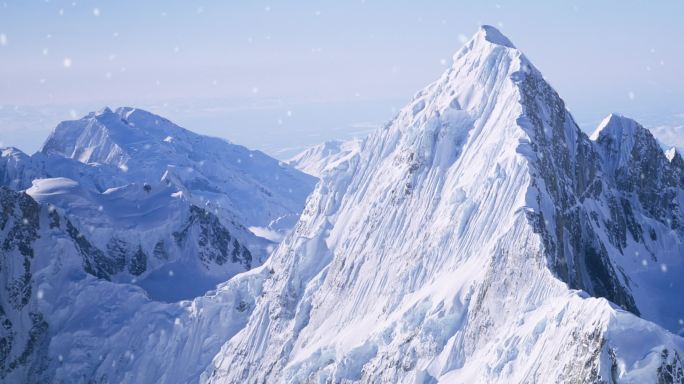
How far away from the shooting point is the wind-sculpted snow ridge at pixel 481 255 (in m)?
47.0

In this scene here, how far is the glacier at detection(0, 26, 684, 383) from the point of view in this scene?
2002 inches

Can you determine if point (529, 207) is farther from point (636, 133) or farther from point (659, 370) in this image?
point (636, 133)

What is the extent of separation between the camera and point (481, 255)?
6038cm

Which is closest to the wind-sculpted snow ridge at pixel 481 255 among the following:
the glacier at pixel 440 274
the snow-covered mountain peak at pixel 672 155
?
the glacier at pixel 440 274

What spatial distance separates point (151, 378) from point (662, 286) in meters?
62.8

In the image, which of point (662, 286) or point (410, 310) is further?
point (662, 286)

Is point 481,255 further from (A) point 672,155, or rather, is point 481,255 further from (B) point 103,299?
(B) point 103,299

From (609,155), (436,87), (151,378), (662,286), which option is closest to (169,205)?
(151,378)

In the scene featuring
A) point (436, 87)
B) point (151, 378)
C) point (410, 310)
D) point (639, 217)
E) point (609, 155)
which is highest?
point (436, 87)

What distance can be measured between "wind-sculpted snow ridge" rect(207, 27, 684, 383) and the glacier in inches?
7.4

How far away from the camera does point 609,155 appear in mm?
92312

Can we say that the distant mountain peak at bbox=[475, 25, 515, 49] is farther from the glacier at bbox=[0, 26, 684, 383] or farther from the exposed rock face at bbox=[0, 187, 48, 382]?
the exposed rock face at bbox=[0, 187, 48, 382]

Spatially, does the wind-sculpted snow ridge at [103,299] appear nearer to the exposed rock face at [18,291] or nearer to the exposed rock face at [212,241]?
the exposed rock face at [18,291]

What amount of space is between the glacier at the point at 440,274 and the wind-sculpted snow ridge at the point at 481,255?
0.19 m
